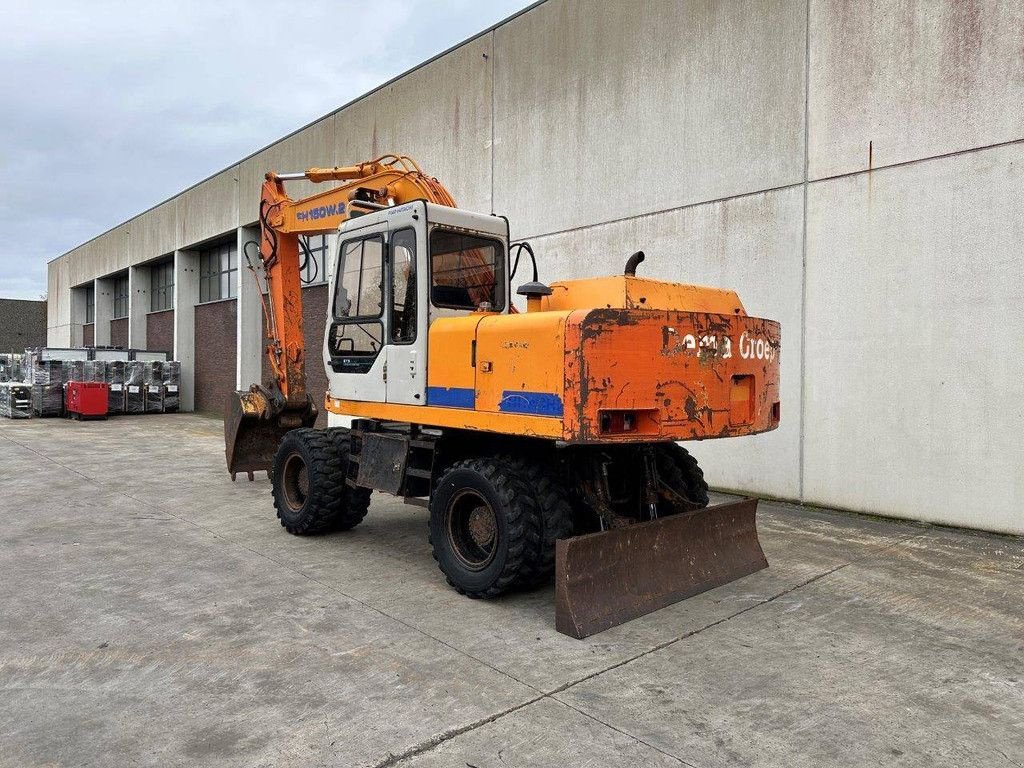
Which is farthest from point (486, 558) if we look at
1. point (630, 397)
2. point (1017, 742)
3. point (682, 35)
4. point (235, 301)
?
point (235, 301)

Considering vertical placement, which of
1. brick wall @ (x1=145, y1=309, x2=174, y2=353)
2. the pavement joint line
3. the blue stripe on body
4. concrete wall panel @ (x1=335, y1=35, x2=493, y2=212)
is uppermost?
concrete wall panel @ (x1=335, y1=35, x2=493, y2=212)

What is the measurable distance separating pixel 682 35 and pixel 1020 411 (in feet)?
A: 20.0

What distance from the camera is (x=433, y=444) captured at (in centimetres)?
580

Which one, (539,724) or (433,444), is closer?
(539,724)

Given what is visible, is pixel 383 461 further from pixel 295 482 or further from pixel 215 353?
pixel 215 353

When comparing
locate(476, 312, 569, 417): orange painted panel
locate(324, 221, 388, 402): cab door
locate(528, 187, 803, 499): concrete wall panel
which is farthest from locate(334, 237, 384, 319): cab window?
locate(528, 187, 803, 499): concrete wall panel

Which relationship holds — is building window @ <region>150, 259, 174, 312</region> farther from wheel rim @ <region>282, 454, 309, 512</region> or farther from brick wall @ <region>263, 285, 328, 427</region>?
wheel rim @ <region>282, 454, 309, 512</region>

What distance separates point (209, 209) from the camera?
22.6 meters

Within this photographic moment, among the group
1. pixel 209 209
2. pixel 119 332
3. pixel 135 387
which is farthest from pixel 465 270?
pixel 119 332

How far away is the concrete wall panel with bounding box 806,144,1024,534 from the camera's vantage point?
7168 millimetres

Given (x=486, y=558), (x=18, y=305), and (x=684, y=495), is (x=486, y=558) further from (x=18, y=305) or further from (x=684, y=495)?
(x=18, y=305)

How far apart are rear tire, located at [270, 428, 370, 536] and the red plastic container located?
15.7 meters

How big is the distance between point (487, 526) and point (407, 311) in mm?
1805

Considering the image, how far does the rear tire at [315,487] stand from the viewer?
6.75 m
